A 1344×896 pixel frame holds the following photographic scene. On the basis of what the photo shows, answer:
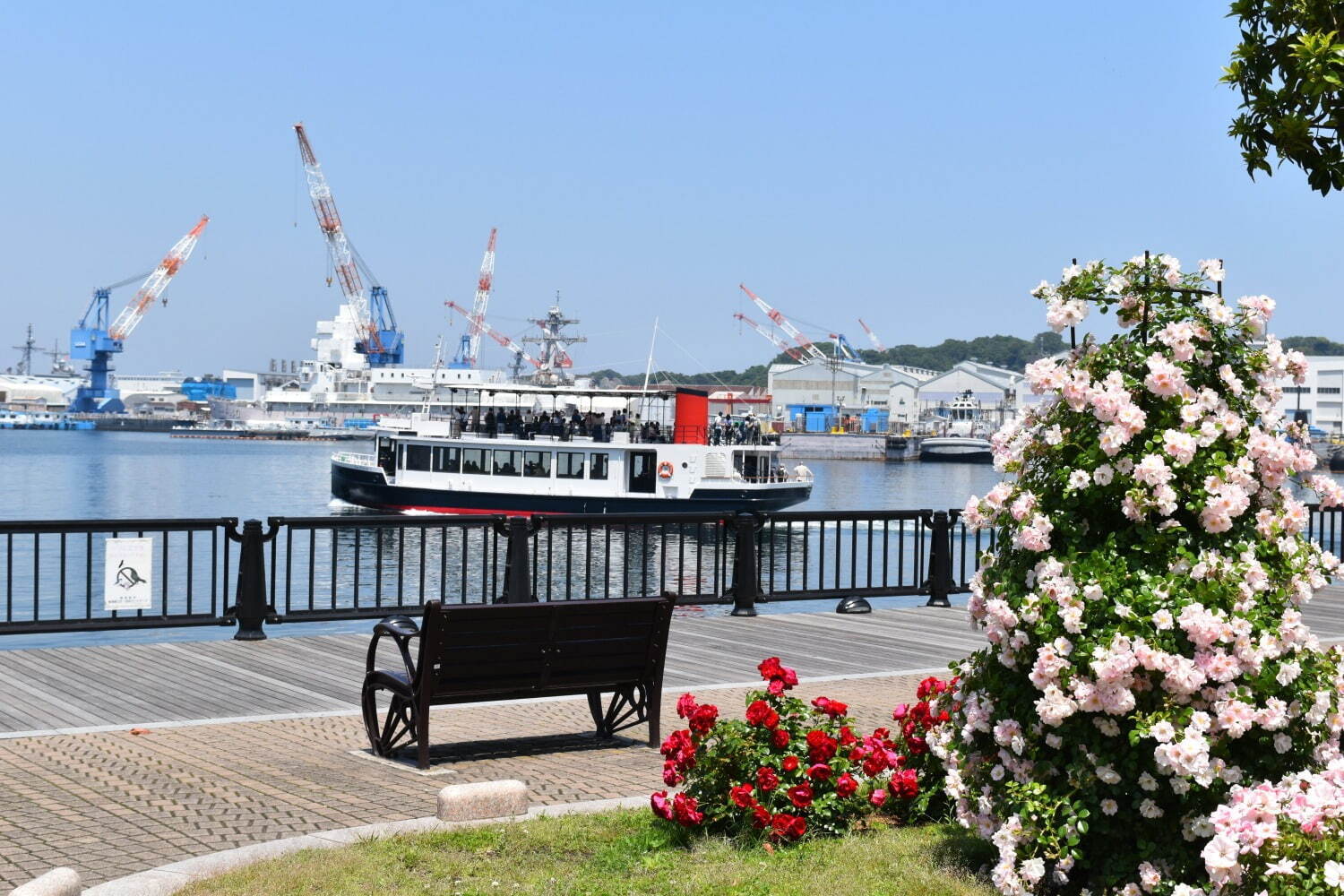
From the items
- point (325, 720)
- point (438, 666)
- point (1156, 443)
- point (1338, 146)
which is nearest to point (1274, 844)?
point (1156, 443)

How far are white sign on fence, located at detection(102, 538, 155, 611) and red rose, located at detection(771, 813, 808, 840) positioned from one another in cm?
794

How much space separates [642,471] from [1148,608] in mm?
Answer: 47033

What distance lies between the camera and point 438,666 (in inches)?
305

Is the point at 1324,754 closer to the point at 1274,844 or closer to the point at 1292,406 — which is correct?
the point at 1274,844

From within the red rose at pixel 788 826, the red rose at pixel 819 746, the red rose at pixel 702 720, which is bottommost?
the red rose at pixel 788 826

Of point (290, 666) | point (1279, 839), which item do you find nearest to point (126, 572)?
point (290, 666)

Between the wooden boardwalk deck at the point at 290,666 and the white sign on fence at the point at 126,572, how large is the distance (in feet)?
1.28

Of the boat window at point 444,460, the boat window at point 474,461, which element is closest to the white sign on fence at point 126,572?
the boat window at point 474,461

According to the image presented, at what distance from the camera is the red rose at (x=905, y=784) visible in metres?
6.49

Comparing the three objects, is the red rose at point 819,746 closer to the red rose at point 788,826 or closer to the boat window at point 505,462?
the red rose at point 788,826

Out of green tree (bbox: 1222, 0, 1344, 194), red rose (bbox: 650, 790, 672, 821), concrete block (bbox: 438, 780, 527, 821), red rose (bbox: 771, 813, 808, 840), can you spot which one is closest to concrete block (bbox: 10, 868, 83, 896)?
concrete block (bbox: 438, 780, 527, 821)

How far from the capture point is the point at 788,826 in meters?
6.20

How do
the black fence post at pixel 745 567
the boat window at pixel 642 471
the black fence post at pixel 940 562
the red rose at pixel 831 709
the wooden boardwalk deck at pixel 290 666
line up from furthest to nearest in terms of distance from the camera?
the boat window at pixel 642 471 → the black fence post at pixel 940 562 → the black fence post at pixel 745 567 → the wooden boardwalk deck at pixel 290 666 → the red rose at pixel 831 709

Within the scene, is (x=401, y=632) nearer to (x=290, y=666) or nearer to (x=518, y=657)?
(x=518, y=657)
